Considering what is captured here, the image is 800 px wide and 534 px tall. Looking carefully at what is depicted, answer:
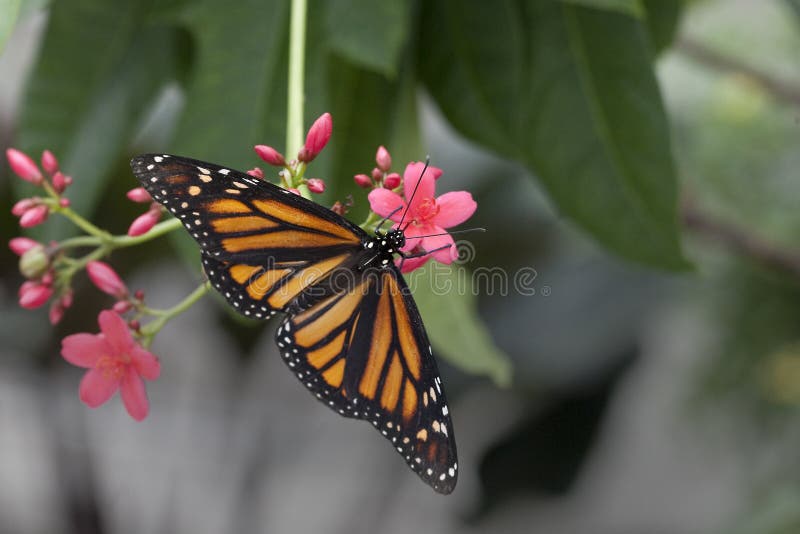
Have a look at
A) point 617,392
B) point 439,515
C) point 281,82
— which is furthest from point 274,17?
point 439,515

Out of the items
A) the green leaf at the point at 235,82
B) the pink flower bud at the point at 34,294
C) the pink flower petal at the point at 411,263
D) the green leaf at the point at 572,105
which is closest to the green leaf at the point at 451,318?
the green leaf at the point at 572,105

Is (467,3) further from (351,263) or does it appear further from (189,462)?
(189,462)

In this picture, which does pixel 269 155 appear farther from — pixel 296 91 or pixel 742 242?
pixel 742 242

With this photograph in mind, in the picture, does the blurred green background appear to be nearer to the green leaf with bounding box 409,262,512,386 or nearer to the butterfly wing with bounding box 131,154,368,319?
the green leaf with bounding box 409,262,512,386

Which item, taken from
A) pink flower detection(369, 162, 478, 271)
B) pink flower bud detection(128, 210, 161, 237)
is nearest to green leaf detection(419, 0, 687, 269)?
pink flower detection(369, 162, 478, 271)

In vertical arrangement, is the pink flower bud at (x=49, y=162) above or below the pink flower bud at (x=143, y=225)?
above

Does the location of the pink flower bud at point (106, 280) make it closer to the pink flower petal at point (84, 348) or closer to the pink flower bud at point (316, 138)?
the pink flower petal at point (84, 348)
